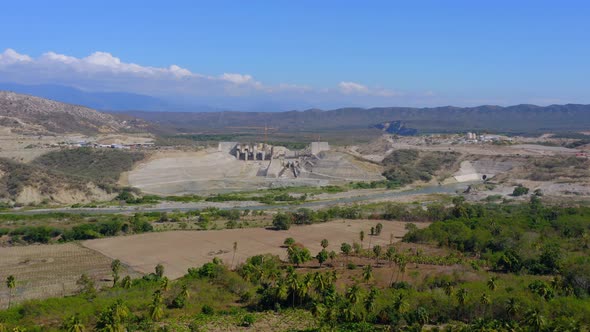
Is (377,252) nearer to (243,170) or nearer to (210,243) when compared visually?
(210,243)

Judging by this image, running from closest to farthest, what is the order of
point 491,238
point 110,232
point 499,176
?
1. point 491,238
2. point 110,232
3. point 499,176

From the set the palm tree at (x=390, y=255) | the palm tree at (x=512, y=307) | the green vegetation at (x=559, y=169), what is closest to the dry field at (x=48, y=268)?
the palm tree at (x=390, y=255)

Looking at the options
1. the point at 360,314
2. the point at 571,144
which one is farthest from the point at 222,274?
the point at 571,144

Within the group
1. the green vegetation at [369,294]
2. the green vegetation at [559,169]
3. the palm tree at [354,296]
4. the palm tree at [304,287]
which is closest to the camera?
the green vegetation at [369,294]

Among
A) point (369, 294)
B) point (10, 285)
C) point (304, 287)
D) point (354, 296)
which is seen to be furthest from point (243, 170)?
point (354, 296)

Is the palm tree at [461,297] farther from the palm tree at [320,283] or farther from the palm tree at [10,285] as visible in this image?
the palm tree at [10,285]

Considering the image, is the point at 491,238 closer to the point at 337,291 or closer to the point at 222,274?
the point at 337,291

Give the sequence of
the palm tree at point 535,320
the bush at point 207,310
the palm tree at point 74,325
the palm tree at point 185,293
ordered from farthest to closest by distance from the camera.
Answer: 1. the palm tree at point 185,293
2. the bush at point 207,310
3. the palm tree at point 535,320
4. the palm tree at point 74,325

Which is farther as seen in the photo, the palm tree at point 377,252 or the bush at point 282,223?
the bush at point 282,223
